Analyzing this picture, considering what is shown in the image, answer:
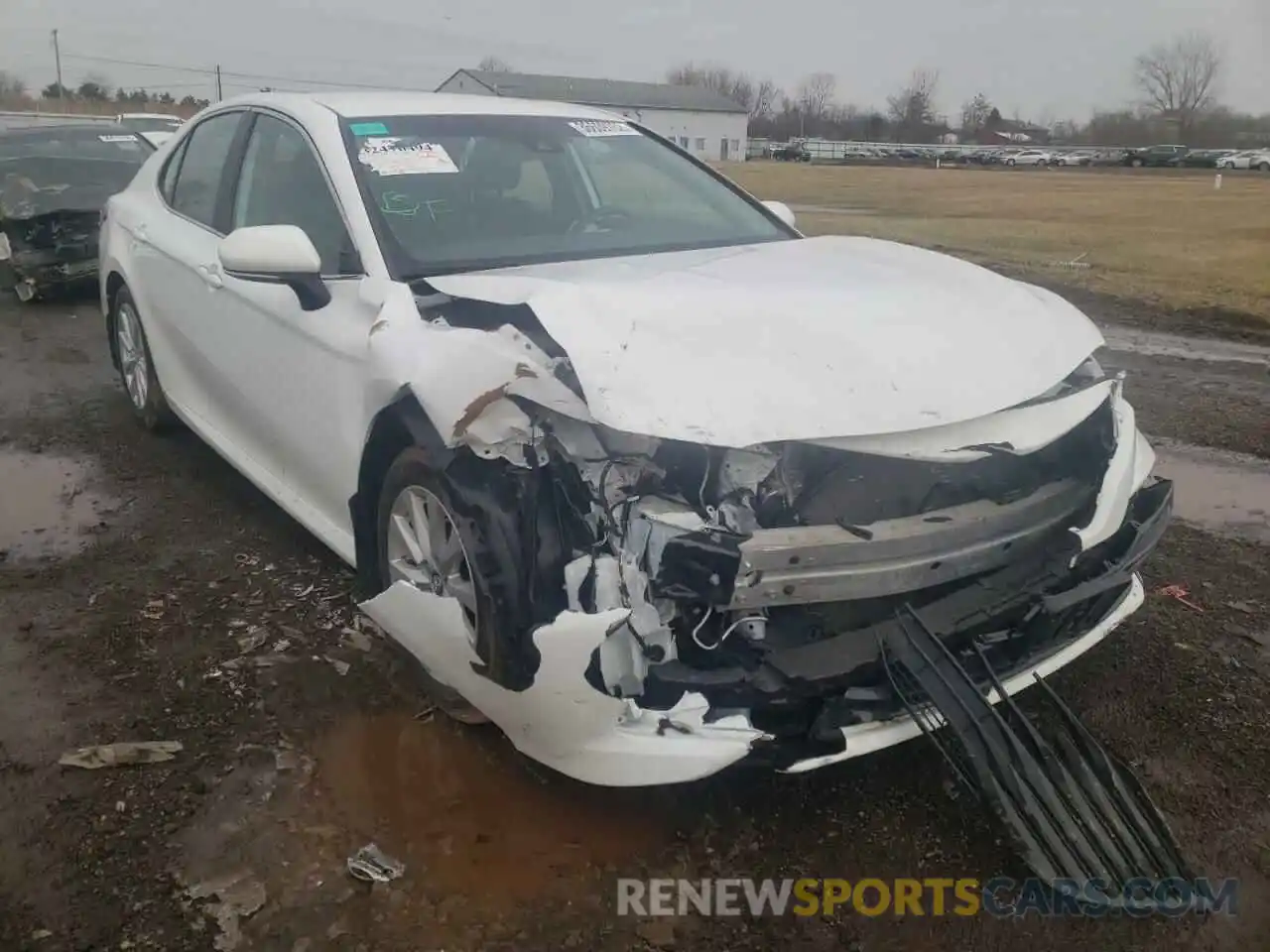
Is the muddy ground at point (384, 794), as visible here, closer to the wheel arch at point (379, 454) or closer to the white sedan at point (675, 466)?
the white sedan at point (675, 466)

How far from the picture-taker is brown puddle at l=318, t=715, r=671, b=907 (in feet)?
8.51

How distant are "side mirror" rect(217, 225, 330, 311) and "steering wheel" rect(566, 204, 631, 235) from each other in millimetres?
971

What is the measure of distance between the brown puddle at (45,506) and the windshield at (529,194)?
2142 mm

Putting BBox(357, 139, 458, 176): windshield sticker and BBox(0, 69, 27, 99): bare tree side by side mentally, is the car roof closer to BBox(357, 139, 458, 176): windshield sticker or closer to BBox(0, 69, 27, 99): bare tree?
BBox(357, 139, 458, 176): windshield sticker

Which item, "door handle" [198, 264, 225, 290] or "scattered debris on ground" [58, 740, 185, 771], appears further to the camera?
"door handle" [198, 264, 225, 290]

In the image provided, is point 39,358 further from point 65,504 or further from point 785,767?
point 785,767

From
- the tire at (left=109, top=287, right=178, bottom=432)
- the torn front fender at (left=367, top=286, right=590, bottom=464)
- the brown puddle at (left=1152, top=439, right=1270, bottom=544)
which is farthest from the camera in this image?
the tire at (left=109, top=287, right=178, bottom=432)

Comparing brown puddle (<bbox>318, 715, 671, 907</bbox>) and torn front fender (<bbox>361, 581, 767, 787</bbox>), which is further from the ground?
torn front fender (<bbox>361, 581, 767, 787</bbox>)

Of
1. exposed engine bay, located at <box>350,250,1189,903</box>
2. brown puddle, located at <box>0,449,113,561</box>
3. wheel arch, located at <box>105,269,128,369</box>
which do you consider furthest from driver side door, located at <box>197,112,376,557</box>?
wheel arch, located at <box>105,269,128,369</box>

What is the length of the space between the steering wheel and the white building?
63925mm

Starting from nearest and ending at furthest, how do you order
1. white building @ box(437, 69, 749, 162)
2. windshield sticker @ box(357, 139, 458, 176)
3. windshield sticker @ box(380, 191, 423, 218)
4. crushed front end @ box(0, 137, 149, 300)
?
windshield sticker @ box(380, 191, 423, 218) < windshield sticker @ box(357, 139, 458, 176) < crushed front end @ box(0, 137, 149, 300) < white building @ box(437, 69, 749, 162)

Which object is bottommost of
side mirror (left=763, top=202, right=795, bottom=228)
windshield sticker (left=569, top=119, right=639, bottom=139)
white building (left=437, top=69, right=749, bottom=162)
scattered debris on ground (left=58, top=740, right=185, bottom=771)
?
scattered debris on ground (left=58, top=740, right=185, bottom=771)

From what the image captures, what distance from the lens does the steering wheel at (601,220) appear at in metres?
3.88

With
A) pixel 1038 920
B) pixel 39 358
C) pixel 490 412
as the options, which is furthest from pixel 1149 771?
pixel 39 358
